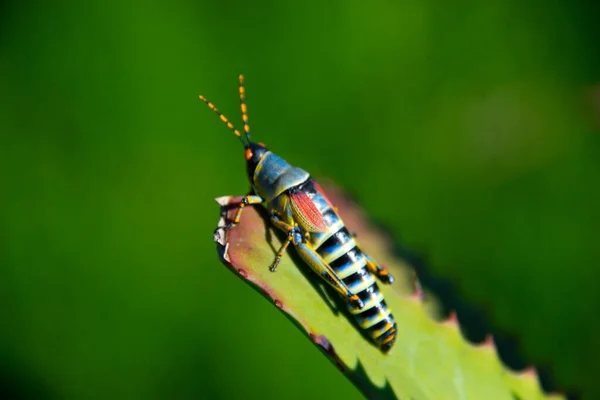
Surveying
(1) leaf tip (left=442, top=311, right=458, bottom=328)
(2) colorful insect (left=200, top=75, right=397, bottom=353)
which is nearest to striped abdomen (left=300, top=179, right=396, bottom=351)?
(2) colorful insect (left=200, top=75, right=397, bottom=353)

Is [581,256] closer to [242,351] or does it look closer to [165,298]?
[242,351]

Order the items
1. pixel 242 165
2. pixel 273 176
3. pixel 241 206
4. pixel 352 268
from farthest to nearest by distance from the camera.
Result: 1. pixel 242 165
2. pixel 273 176
3. pixel 352 268
4. pixel 241 206

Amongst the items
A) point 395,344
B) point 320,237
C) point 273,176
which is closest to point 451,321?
point 395,344

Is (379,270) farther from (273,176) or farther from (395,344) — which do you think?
(273,176)

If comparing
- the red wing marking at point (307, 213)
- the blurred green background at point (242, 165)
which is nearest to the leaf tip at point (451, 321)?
the red wing marking at point (307, 213)

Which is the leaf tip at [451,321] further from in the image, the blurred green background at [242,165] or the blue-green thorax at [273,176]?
the blurred green background at [242,165]

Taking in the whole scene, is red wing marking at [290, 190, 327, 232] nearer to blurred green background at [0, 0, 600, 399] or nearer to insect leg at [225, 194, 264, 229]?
insect leg at [225, 194, 264, 229]
